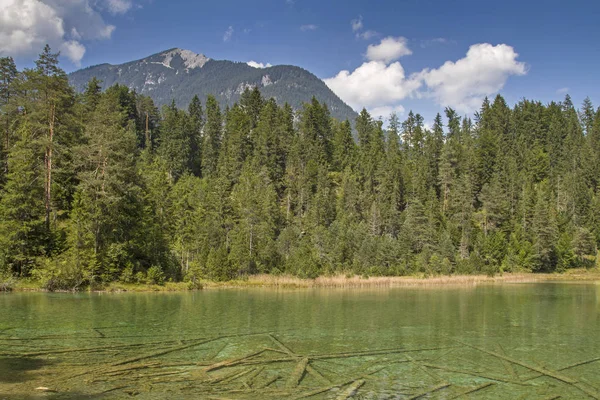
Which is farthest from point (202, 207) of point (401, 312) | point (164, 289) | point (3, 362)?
point (3, 362)

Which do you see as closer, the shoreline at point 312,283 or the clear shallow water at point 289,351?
the clear shallow water at point 289,351

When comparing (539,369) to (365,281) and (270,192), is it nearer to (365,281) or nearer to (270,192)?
(365,281)

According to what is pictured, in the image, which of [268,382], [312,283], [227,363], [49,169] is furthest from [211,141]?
[268,382]

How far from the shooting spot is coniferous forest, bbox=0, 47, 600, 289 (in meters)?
46.8

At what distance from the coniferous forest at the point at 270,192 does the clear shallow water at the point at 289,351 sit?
1210 centimetres

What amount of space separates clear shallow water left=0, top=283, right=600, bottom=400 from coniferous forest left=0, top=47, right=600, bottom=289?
39.7 feet

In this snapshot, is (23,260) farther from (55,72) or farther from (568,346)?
(568,346)

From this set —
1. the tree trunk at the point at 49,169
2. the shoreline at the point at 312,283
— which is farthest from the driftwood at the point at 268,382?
the tree trunk at the point at 49,169

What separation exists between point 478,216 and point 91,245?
79512mm

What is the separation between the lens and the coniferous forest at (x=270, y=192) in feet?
154

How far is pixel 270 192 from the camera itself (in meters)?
89.6

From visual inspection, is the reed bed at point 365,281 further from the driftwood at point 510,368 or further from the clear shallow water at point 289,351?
the driftwood at point 510,368

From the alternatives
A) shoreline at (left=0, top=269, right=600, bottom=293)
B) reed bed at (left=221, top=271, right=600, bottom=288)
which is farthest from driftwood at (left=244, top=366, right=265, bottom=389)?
reed bed at (left=221, top=271, right=600, bottom=288)

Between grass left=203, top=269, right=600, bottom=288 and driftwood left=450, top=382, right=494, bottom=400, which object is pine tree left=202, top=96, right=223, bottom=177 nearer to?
grass left=203, top=269, right=600, bottom=288
